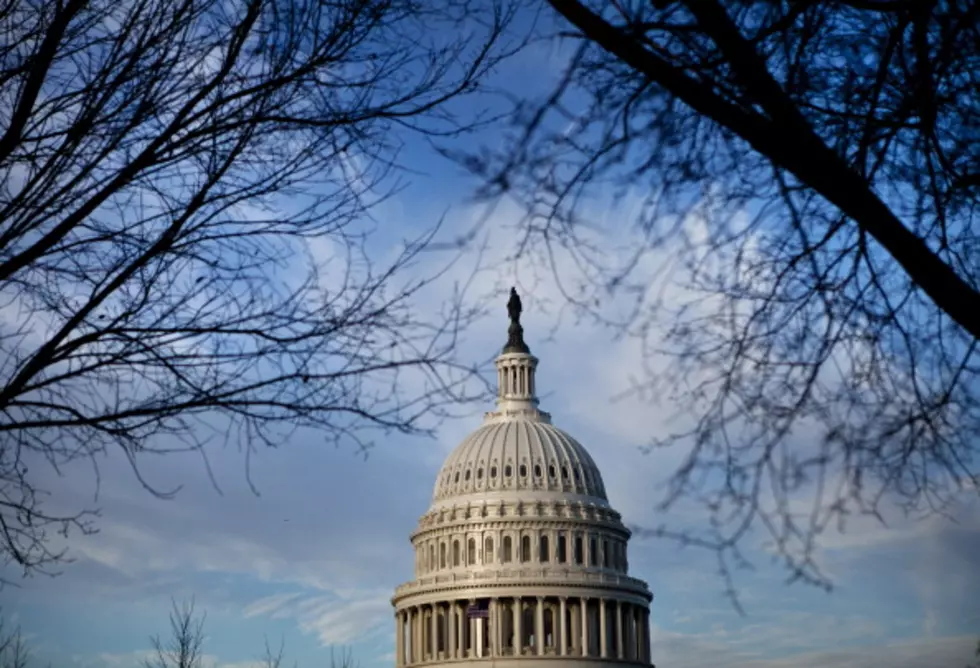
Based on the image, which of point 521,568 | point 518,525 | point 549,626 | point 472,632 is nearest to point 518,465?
point 518,525

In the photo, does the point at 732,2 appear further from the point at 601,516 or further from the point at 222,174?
the point at 601,516

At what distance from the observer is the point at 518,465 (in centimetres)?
12556

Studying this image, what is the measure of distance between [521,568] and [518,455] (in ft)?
37.1

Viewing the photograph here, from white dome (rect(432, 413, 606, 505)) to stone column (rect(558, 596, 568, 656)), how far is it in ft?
32.8

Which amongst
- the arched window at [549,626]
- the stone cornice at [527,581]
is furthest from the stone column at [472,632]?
the arched window at [549,626]

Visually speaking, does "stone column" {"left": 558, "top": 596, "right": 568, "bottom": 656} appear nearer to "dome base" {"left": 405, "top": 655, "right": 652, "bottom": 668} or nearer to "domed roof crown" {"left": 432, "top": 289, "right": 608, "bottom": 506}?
"dome base" {"left": 405, "top": 655, "right": 652, "bottom": 668}

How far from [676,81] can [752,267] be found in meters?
2.44

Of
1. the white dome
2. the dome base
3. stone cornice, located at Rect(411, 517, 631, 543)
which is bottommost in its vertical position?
the dome base

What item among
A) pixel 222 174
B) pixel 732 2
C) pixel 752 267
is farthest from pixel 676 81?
pixel 222 174

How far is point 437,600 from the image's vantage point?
396 feet

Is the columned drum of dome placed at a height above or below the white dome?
below

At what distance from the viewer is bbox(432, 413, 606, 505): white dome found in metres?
125

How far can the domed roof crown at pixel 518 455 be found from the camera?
125 m

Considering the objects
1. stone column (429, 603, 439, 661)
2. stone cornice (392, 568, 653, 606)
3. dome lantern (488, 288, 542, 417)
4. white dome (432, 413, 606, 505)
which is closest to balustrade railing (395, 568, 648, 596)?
stone cornice (392, 568, 653, 606)
